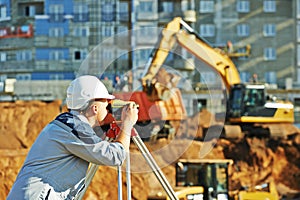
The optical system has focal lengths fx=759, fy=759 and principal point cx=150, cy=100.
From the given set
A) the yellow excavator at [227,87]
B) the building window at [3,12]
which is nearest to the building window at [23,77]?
the building window at [3,12]

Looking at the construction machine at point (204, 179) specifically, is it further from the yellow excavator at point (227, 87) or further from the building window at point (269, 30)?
the building window at point (269, 30)

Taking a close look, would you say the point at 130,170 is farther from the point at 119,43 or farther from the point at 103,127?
the point at 119,43

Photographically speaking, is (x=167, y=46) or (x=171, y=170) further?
(x=167, y=46)

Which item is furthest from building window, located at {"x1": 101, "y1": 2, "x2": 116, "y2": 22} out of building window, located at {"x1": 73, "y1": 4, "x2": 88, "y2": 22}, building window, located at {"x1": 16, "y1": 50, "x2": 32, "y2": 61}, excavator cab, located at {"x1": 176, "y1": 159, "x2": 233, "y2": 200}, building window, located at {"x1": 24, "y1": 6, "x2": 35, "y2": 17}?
excavator cab, located at {"x1": 176, "y1": 159, "x2": 233, "y2": 200}

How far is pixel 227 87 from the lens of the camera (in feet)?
91.8

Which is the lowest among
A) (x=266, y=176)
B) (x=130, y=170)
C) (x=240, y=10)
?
(x=266, y=176)

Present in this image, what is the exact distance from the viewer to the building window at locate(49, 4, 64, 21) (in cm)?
5375

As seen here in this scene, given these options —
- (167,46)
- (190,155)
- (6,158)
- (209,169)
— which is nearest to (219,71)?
(167,46)

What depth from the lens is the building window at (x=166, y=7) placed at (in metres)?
52.6

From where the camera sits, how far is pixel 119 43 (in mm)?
48250

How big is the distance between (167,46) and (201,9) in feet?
84.3

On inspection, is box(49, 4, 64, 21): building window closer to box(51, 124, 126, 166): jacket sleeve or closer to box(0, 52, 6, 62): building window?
box(0, 52, 6, 62): building window

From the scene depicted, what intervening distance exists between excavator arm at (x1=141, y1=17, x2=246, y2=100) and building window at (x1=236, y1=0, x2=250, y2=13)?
2463 cm

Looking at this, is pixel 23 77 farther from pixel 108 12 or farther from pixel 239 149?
pixel 239 149
